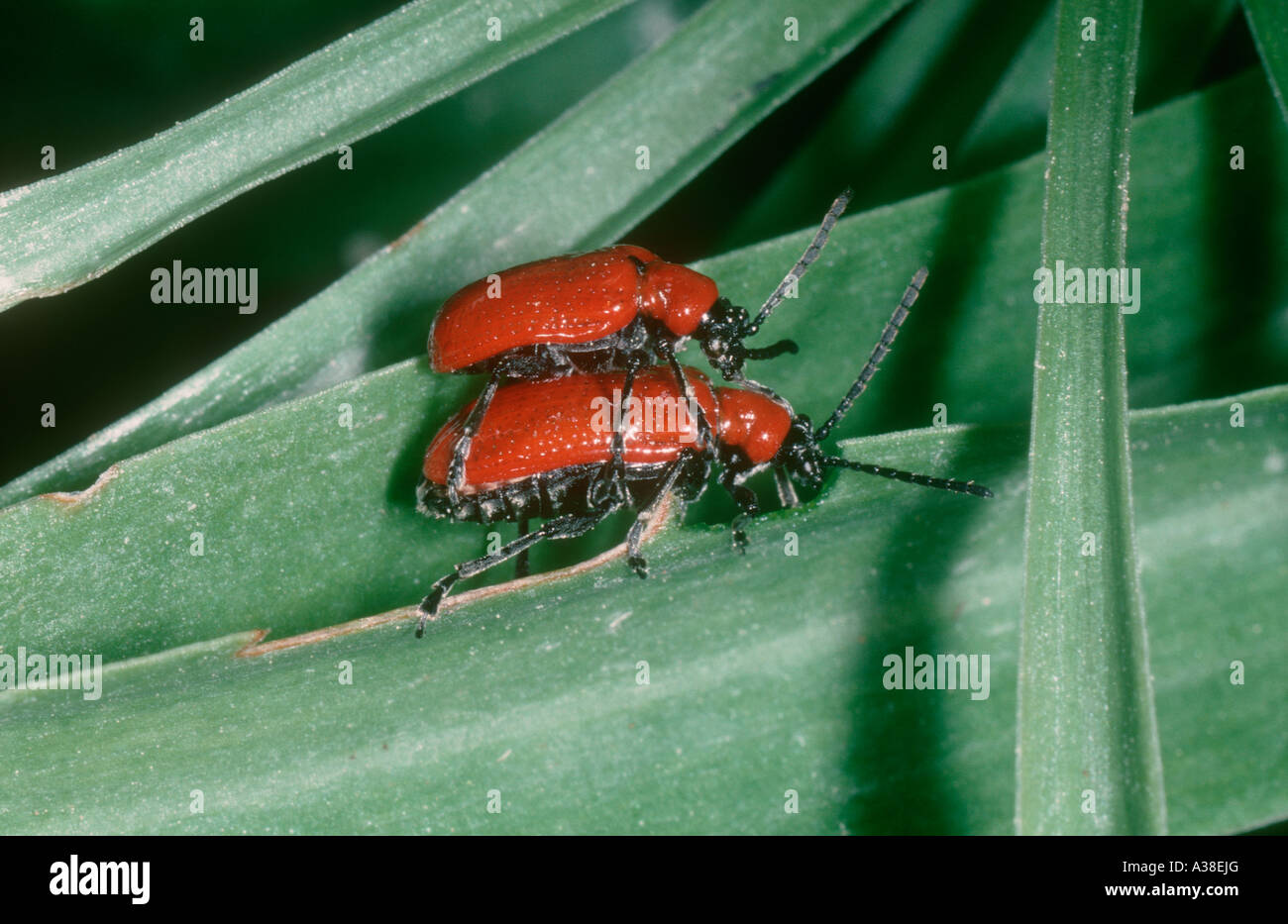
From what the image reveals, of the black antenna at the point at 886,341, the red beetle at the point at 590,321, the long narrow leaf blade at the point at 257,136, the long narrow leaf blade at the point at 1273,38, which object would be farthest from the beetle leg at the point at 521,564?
the long narrow leaf blade at the point at 1273,38

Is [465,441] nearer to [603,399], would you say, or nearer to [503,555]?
[503,555]

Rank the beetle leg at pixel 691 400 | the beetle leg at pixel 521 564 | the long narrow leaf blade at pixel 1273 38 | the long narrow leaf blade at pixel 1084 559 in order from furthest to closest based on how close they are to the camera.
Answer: the beetle leg at pixel 691 400 → the beetle leg at pixel 521 564 → the long narrow leaf blade at pixel 1273 38 → the long narrow leaf blade at pixel 1084 559

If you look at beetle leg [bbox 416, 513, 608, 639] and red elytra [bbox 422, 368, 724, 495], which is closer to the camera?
beetle leg [bbox 416, 513, 608, 639]

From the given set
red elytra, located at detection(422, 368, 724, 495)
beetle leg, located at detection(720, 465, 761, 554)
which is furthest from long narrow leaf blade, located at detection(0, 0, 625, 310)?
beetle leg, located at detection(720, 465, 761, 554)

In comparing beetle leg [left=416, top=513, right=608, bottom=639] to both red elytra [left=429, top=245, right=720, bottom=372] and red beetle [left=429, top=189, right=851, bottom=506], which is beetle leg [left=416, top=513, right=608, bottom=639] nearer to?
red beetle [left=429, top=189, right=851, bottom=506]

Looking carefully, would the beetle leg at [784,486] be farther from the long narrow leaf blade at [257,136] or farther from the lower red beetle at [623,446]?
the long narrow leaf blade at [257,136]

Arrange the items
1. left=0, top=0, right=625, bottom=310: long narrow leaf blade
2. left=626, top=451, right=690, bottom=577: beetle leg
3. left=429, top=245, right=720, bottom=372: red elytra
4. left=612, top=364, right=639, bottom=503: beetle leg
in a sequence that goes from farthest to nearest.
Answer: left=612, top=364, right=639, bottom=503: beetle leg → left=429, top=245, right=720, bottom=372: red elytra → left=626, top=451, right=690, bottom=577: beetle leg → left=0, top=0, right=625, bottom=310: long narrow leaf blade
